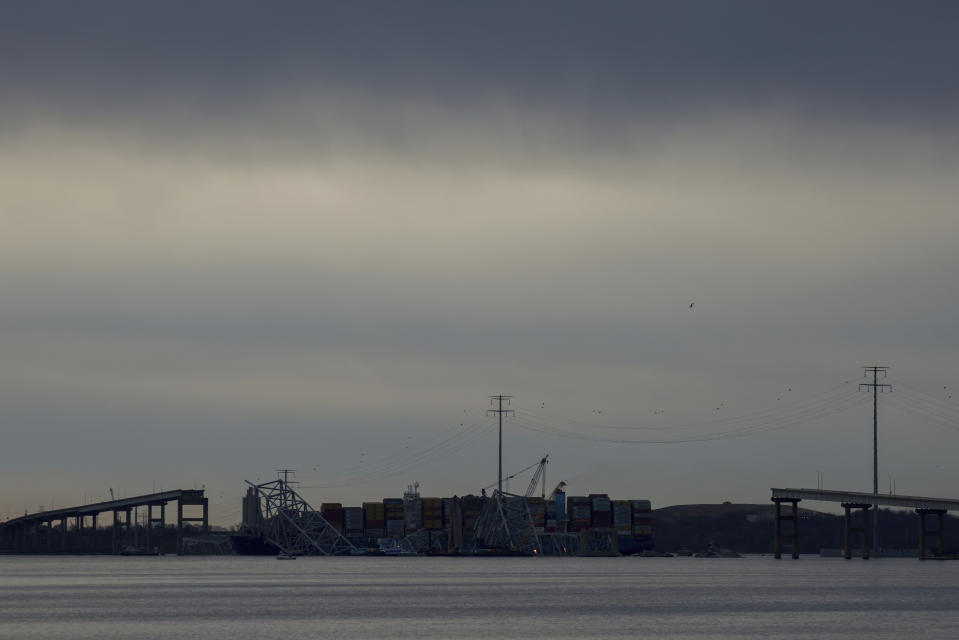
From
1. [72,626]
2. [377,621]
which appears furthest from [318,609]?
[72,626]

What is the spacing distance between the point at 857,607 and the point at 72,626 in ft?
219

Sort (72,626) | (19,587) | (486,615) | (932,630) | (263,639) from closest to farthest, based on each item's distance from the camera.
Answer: (263,639) < (932,630) < (72,626) < (486,615) < (19,587)

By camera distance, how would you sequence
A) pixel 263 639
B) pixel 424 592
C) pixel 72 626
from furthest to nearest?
pixel 424 592 < pixel 72 626 < pixel 263 639

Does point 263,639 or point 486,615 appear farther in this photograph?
point 486,615

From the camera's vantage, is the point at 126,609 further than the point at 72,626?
Yes

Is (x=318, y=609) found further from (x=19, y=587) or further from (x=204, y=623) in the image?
(x=19, y=587)

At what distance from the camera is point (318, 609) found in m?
130

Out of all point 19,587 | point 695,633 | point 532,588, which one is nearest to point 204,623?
point 695,633

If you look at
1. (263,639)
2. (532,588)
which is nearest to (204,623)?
(263,639)

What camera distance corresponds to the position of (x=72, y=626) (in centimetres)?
11200

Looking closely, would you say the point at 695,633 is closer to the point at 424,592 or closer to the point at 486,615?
the point at 486,615

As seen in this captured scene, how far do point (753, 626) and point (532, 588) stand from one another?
65816 millimetres

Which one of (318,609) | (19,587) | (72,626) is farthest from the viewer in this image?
(19,587)

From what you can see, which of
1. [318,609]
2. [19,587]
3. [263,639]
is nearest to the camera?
[263,639]
